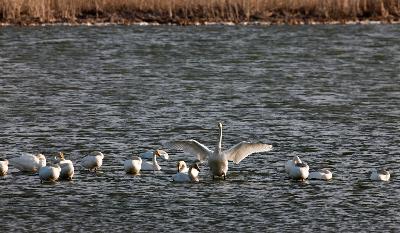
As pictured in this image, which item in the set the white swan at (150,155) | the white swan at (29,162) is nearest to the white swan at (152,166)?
the white swan at (150,155)

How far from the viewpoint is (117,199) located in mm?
15797

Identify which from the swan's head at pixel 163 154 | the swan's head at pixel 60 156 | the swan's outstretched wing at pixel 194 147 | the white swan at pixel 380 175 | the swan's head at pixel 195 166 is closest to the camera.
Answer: the white swan at pixel 380 175

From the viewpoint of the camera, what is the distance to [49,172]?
16625 millimetres

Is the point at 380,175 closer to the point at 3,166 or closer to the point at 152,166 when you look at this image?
the point at 152,166

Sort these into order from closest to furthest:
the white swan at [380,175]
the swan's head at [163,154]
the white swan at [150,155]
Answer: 1. the white swan at [380,175]
2. the swan's head at [163,154]
3. the white swan at [150,155]

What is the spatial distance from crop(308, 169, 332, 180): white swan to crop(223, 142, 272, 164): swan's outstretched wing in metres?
0.91

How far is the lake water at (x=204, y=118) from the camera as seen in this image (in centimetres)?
1508

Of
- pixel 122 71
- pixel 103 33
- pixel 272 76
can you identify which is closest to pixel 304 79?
pixel 272 76

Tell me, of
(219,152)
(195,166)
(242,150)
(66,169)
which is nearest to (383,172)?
(242,150)

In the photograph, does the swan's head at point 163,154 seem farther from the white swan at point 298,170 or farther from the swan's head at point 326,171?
the swan's head at point 326,171

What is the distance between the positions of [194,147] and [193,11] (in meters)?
21.7

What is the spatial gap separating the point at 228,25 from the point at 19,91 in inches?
520

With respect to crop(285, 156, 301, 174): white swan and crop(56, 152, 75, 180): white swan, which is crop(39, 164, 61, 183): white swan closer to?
crop(56, 152, 75, 180): white swan

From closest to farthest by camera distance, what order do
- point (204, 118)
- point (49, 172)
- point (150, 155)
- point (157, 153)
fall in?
1. point (49, 172)
2. point (157, 153)
3. point (150, 155)
4. point (204, 118)
